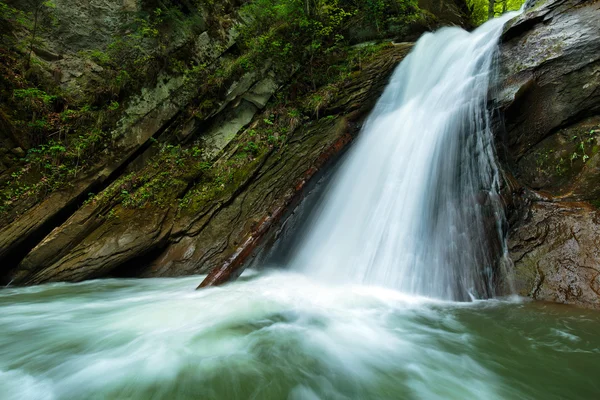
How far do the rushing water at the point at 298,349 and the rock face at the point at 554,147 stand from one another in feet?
2.05

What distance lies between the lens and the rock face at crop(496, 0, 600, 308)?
128 inches

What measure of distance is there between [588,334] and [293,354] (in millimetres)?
2708

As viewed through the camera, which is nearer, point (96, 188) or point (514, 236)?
point (514, 236)

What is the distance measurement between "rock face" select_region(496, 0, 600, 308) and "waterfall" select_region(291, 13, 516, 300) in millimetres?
314

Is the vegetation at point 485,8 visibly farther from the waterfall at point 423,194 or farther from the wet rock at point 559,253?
the wet rock at point 559,253

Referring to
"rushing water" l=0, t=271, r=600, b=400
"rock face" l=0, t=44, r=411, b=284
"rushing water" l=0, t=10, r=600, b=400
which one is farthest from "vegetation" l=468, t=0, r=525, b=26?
"rushing water" l=0, t=271, r=600, b=400

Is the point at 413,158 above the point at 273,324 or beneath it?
above

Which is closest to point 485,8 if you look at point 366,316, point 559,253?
point 559,253

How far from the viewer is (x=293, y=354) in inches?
99.1

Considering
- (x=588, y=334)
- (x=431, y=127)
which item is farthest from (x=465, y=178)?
(x=588, y=334)

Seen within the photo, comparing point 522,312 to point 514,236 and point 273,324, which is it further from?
point 273,324

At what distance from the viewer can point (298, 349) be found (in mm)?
2598

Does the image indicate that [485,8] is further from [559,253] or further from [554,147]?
[559,253]

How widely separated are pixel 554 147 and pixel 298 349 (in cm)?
470
